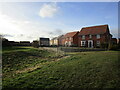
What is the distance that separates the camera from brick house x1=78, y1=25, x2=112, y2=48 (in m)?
38.9

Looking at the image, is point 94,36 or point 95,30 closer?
point 94,36

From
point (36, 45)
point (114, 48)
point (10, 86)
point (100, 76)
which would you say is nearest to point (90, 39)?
point (114, 48)

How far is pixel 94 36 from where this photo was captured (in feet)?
135

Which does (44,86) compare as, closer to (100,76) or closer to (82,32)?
(100,76)

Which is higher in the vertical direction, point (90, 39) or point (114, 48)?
point (90, 39)

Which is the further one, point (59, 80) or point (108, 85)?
point (59, 80)

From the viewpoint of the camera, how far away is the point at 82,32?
150 feet

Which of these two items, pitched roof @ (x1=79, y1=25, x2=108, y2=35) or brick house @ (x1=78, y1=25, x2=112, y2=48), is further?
pitched roof @ (x1=79, y1=25, x2=108, y2=35)

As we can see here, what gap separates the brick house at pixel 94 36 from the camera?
38900 millimetres

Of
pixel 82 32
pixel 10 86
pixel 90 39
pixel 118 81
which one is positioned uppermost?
pixel 82 32

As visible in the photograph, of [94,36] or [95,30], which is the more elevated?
[95,30]

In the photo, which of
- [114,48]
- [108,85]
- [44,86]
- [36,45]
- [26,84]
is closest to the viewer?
[108,85]

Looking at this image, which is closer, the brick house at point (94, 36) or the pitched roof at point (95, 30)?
the brick house at point (94, 36)

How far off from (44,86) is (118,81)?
4517 mm
